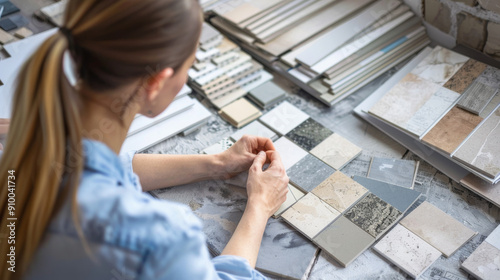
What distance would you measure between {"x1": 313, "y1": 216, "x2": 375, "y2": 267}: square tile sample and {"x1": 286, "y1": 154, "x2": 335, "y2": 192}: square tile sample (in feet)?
0.61

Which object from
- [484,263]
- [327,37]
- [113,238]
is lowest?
[484,263]

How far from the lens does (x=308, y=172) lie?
5.90 ft

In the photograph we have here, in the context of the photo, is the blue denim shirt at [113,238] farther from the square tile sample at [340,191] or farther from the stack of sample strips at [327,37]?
the stack of sample strips at [327,37]

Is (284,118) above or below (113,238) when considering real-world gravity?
below

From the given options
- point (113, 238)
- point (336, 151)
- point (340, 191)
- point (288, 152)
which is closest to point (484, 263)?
point (340, 191)

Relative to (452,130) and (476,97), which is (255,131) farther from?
(476,97)

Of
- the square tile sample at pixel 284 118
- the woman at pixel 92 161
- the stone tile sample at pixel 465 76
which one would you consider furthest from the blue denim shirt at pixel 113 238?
the stone tile sample at pixel 465 76

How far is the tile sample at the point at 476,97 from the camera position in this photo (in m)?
1.85

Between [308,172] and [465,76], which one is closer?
[308,172]

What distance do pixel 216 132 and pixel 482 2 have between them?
3.98ft

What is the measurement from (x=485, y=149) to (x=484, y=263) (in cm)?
43

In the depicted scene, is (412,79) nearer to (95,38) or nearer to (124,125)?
(124,125)

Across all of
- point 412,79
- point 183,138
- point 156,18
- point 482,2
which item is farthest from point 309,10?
point 156,18

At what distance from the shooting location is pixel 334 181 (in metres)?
1.76
